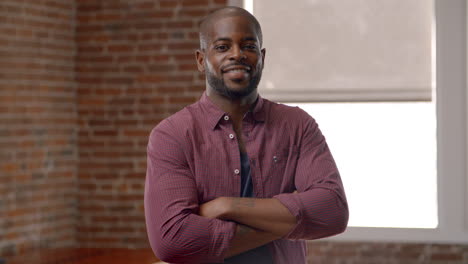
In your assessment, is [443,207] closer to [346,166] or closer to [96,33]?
[346,166]

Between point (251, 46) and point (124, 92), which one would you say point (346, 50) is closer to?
point (124, 92)

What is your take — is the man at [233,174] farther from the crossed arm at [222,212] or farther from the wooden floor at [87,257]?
the wooden floor at [87,257]

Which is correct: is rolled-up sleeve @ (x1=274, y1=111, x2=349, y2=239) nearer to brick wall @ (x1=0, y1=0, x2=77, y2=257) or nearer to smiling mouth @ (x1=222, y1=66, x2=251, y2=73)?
smiling mouth @ (x1=222, y1=66, x2=251, y2=73)

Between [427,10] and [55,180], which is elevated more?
[427,10]

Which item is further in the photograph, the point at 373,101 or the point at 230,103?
the point at 373,101

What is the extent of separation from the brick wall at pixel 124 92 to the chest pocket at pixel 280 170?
9.18ft

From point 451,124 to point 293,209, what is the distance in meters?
2.71

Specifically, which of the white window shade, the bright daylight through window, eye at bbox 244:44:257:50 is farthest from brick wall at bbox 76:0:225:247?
eye at bbox 244:44:257:50

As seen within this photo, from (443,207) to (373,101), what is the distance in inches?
30.9

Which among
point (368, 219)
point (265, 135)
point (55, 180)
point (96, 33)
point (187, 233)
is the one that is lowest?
point (368, 219)

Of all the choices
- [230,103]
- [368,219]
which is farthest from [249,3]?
[230,103]

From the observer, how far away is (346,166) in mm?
4461

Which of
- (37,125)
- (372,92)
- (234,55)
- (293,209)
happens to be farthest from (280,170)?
(37,125)

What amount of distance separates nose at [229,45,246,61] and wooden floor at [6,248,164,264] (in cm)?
255
